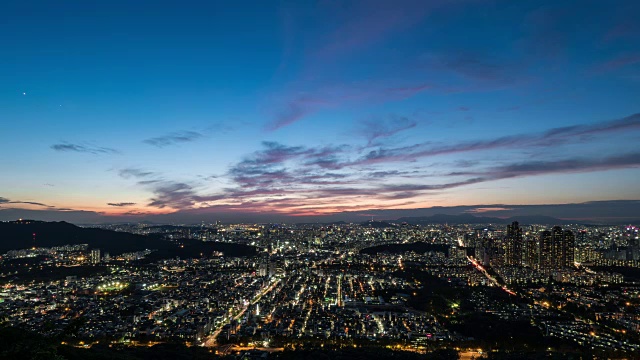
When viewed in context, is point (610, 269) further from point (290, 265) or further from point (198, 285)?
point (198, 285)

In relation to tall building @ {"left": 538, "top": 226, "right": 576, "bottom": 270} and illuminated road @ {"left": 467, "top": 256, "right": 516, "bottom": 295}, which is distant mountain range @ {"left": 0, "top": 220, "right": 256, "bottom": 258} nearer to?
illuminated road @ {"left": 467, "top": 256, "right": 516, "bottom": 295}

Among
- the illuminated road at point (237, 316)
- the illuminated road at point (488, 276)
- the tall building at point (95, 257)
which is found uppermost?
the tall building at point (95, 257)

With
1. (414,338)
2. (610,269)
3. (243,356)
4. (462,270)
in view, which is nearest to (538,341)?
(414,338)

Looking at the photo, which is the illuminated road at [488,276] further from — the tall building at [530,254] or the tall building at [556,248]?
the tall building at [556,248]

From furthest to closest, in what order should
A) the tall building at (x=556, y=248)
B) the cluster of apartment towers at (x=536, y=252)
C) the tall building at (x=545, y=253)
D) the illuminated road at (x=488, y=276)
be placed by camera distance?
1. the cluster of apartment towers at (x=536, y=252)
2. the tall building at (x=556, y=248)
3. the tall building at (x=545, y=253)
4. the illuminated road at (x=488, y=276)

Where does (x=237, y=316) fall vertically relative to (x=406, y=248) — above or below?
below

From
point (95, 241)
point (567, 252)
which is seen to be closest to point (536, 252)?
point (567, 252)

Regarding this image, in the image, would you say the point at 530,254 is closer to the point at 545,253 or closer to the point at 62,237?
the point at 545,253

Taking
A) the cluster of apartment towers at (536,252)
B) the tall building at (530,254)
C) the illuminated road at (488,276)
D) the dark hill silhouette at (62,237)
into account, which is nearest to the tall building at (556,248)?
the cluster of apartment towers at (536,252)

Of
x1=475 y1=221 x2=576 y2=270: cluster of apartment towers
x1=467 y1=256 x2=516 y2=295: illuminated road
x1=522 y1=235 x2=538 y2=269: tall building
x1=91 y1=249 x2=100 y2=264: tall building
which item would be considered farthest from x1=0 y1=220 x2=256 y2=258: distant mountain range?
x1=522 y1=235 x2=538 y2=269: tall building
